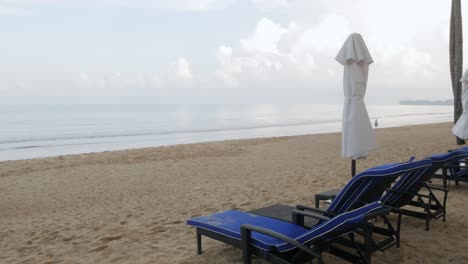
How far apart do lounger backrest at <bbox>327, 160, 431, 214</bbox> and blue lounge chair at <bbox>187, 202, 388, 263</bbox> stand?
27 centimetres

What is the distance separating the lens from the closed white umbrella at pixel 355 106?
470 cm

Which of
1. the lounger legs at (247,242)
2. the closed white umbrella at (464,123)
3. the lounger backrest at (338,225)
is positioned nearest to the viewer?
the lounger backrest at (338,225)

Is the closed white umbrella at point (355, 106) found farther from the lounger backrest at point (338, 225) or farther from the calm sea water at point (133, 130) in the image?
the calm sea water at point (133, 130)

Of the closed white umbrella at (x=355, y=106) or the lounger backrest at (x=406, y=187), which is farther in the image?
the closed white umbrella at (x=355, y=106)

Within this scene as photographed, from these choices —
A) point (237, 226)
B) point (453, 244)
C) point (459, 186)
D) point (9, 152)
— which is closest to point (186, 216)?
point (237, 226)

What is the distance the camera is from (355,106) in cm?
475

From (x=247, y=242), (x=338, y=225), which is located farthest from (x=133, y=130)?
(x=338, y=225)

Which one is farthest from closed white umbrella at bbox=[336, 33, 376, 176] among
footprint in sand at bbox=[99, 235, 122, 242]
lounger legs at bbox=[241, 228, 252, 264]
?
footprint in sand at bbox=[99, 235, 122, 242]

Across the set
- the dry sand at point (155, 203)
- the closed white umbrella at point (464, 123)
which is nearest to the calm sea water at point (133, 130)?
the dry sand at point (155, 203)

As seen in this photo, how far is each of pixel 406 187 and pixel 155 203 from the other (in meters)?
4.08

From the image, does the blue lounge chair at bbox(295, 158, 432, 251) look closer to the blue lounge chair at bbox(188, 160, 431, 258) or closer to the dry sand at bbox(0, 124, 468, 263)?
the blue lounge chair at bbox(188, 160, 431, 258)

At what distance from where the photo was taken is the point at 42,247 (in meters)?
4.38

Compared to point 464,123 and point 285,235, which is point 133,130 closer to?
point 464,123

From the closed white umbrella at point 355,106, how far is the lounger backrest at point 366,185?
1.45 meters
